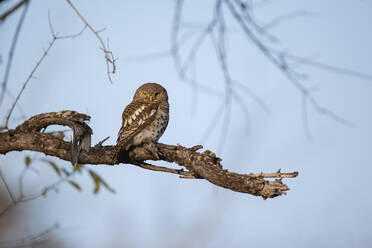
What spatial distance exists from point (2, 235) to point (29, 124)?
859 cm

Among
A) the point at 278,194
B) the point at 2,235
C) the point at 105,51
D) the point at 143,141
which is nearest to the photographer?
the point at 105,51

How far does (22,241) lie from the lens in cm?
423

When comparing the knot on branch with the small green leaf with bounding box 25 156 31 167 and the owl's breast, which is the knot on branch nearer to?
the small green leaf with bounding box 25 156 31 167

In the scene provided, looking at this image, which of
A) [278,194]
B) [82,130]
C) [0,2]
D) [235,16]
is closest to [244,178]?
[278,194]

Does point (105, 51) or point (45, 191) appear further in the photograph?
point (45, 191)

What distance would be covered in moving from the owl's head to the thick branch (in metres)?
2.36

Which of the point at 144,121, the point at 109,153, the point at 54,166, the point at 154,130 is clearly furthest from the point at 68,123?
the point at 154,130

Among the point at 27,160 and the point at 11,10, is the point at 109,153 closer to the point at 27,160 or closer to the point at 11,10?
the point at 27,160

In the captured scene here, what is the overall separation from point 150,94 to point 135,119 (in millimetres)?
1274

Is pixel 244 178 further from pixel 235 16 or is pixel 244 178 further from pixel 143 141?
pixel 143 141

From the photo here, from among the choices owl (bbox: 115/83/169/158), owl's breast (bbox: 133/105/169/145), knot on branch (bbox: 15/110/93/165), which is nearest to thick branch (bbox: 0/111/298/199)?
knot on branch (bbox: 15/110/93/165)

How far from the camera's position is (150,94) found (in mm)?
7262

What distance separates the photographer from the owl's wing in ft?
18.1

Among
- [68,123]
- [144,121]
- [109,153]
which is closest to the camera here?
[68,123]
